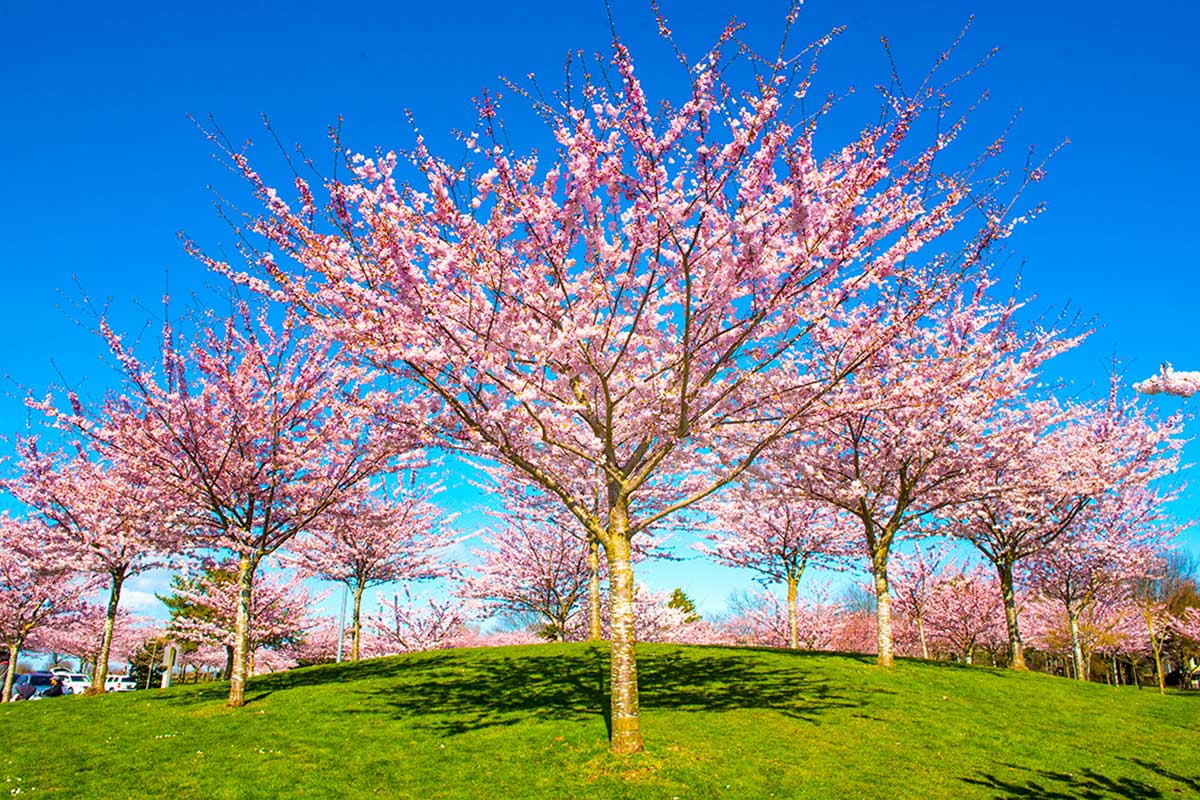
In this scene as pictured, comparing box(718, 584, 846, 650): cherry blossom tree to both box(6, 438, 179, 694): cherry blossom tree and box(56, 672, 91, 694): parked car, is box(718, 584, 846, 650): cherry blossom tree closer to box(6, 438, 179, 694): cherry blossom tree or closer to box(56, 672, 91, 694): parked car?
box(6, 438, 179, 694): cherry blossom tree

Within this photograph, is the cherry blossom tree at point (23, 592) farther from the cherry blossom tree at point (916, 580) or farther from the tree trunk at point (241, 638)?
the cherry blossom tree at point (916, 580)

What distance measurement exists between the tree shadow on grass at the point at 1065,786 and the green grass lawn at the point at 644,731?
35 millimetres

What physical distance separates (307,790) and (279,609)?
A: 2877cm

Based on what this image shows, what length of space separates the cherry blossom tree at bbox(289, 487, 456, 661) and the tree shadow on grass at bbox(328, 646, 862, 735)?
8.99 meters

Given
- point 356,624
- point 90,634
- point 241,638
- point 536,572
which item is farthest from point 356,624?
point 90,634

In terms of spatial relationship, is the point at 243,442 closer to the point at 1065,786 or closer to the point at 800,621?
the point at 1065,786

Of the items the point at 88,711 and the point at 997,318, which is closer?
the point at 88,711

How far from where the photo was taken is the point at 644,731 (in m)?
9.27

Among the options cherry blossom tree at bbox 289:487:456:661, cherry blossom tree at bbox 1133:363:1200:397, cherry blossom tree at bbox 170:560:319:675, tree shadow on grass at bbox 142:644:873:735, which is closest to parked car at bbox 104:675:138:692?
cherry blossom tree at bbox 170:560:319:675

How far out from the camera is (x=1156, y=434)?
20.7m

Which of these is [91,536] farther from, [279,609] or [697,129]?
[697,129]

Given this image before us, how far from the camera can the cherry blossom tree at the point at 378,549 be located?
78.7 ft

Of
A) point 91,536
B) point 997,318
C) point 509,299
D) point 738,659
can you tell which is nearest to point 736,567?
point 738,659

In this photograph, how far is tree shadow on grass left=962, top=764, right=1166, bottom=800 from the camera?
24.6 feet
